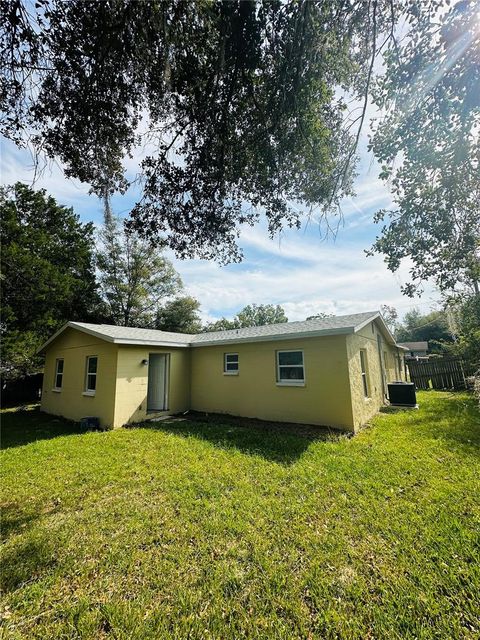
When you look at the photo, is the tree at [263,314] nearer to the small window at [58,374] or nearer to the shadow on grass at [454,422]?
the small window at [58,374]

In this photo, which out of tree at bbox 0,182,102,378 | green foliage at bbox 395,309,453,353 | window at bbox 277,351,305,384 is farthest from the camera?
green foliage at bbox 395,309,453,353

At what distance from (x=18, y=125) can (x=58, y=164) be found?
53cm

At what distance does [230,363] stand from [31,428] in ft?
23.6

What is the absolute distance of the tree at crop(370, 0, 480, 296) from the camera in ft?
10.7

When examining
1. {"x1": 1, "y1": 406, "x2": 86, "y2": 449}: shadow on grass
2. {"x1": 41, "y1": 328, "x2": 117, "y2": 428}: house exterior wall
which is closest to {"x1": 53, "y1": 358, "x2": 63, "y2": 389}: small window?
{"x1": 41, "y1": 328, "x2": 117, "y2": 428}: house exterior wall

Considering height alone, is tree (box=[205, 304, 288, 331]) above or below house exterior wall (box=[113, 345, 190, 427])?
above

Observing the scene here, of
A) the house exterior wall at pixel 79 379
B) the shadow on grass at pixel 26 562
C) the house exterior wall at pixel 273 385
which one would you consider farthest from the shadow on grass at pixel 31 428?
the shadow on grass at pixel 26 562

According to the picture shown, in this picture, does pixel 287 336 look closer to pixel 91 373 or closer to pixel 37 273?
pixel 91 373

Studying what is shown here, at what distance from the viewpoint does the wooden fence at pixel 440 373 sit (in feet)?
48.7

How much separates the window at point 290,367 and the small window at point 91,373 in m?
6.74

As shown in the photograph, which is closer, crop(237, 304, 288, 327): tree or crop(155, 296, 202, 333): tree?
crop(155, 296, 202, 333): tree

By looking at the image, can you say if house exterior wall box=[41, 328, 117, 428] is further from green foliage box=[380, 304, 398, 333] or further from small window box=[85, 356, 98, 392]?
green foliage box=[380, 304, 398, 333]

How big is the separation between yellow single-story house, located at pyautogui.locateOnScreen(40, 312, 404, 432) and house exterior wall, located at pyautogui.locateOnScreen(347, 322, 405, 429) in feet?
0.11

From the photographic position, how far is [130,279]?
23406mm
